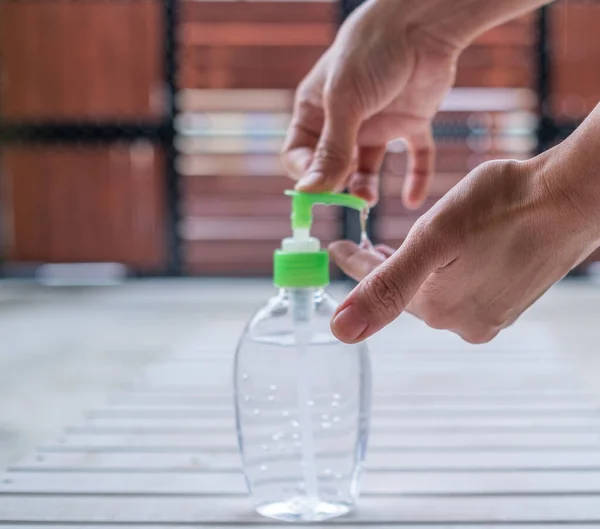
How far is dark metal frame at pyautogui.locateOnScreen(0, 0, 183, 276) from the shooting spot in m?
3.44

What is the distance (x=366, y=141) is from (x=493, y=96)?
2.76 meters

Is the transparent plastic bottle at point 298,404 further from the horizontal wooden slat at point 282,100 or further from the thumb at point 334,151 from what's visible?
the horizontal wooden slat at point 282,100

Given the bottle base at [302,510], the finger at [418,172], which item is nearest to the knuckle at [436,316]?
the bottle base at [302,510]

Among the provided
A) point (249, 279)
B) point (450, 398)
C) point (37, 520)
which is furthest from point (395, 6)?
point (249, 279)

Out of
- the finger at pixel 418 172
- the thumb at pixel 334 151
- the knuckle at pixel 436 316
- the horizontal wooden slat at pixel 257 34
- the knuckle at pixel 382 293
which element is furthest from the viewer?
the horizontal wooden slat at pixel 257 34

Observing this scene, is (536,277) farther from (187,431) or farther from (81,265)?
(81,265)

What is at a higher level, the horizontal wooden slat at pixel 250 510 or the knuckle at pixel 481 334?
the knuckle at pixel 481 334

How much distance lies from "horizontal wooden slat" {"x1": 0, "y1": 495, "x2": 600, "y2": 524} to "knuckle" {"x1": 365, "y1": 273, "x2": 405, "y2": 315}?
10.7 inches

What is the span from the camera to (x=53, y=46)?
370cm

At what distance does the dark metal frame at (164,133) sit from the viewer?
3438 millimetres

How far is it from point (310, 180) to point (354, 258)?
4.2 inches

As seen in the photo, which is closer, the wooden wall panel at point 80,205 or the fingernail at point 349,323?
the fingernail at point 349,323

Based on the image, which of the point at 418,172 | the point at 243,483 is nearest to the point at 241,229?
the point at 418,172

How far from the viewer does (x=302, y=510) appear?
2.70ft
